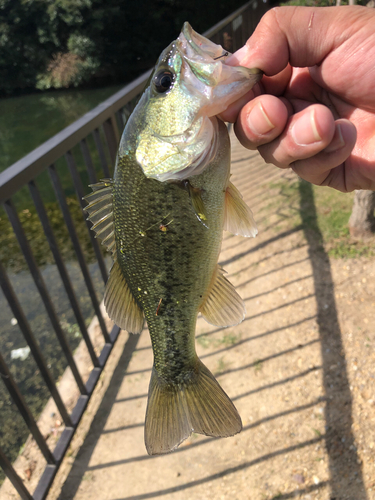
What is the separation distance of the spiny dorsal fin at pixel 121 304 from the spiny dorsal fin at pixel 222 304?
0.91 ft

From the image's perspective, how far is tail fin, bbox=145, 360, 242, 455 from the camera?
1.35 metres

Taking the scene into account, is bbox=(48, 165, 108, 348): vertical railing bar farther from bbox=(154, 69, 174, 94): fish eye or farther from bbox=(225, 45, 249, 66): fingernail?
bbox=(225, 45, 249, 66): fingernail

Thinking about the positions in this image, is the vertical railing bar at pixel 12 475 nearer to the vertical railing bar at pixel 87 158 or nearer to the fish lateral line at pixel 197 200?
the fish lateral line at pixel 197 200

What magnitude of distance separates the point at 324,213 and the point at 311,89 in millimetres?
2429

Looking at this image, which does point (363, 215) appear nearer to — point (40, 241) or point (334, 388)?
point (334, 388)

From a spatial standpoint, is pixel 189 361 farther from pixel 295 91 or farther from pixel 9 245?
pixel 9 245

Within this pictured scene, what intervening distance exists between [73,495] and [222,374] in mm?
1240

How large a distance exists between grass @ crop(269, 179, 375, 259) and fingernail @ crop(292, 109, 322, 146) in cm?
240

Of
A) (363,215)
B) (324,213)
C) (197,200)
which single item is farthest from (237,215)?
(324,213)

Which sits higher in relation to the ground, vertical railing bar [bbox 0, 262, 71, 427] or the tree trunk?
vertical railing bar [bbox 0, 262, 71, 427]

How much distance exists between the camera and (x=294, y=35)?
135 centimetres

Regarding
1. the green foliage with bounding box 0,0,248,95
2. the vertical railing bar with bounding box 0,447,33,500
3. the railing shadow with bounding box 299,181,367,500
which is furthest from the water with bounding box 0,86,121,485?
the green foliage with bounding box 0,0,248,95

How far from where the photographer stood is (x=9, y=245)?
20.9ft

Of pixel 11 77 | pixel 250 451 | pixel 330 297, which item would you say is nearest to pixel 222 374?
pixel 250 451
